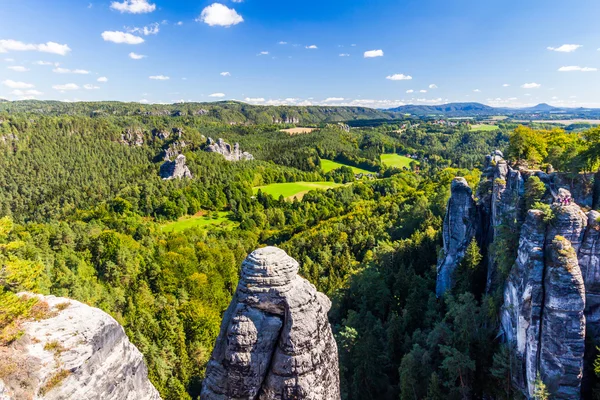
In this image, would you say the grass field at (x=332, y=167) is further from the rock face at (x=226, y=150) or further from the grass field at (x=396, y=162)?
the rock face at (x=226, y=150)

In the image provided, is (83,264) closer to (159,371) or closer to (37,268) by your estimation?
(159,371)

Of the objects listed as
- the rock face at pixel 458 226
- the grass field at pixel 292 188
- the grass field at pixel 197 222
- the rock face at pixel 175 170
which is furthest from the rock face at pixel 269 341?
the rock face at pixel 175 170

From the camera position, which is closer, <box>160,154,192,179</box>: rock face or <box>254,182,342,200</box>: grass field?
<box>254,182,342,200</box>: grass field

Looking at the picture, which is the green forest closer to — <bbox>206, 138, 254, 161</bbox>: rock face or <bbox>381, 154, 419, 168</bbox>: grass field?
<bbox>381, 154, 419, 168</bbox>: grass field

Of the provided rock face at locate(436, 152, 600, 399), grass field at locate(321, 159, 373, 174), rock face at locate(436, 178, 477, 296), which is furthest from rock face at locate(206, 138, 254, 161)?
rock face at locate(436, 152, 600, 399)

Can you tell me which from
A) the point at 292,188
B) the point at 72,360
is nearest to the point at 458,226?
the point at 72,360

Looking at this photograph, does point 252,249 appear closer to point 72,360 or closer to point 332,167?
point 72,360

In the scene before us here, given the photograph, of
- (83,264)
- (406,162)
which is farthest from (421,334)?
(406,162)
